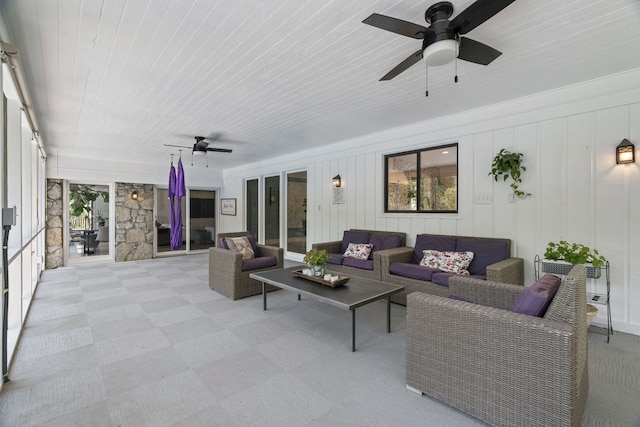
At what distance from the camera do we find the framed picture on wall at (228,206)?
909 cm

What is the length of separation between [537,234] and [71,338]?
17.6 ft

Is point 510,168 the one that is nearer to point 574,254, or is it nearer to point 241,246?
point 574,254

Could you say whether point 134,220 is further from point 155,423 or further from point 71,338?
point 155,423

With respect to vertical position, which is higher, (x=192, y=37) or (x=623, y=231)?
(x=192, y=37)

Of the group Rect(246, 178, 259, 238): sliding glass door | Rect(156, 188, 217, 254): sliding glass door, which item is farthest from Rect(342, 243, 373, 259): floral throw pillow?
Rect(156, 188, 217, 254): sliding glass door

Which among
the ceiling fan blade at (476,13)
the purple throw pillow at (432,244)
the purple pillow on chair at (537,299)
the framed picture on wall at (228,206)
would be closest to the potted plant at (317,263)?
the purple throw pillow at (432,244)

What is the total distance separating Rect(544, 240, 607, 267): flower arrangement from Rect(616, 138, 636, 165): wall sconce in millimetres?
961

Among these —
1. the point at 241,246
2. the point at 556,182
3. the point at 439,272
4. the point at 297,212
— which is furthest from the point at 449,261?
the point at 297,212

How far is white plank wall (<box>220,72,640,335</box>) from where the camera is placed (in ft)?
10.1

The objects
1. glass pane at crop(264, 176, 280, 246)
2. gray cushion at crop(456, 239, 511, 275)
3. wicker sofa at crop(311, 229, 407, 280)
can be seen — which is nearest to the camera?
gray cushion at crop(456, 239, 511, 275)

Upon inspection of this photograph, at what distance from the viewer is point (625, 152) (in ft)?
9.89

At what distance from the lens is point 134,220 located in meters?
7.89

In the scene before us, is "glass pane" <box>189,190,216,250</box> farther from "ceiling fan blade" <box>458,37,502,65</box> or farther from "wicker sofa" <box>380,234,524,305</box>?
"ceiling fan blade" <box>458,37,502,65</box>

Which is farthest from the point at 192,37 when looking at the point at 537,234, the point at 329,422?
the point at 537,234
